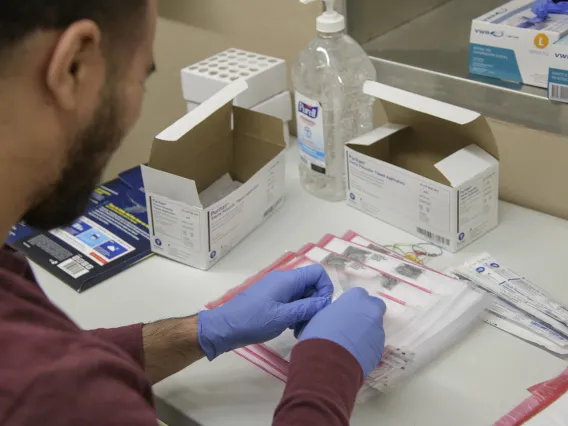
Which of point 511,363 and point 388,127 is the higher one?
point 388,127

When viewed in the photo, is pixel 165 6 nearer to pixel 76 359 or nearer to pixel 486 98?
pixel 486 98

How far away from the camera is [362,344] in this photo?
88 cm

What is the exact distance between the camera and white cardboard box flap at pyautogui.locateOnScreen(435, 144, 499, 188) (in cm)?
110

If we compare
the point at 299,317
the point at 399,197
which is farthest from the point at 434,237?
the point at 299,317

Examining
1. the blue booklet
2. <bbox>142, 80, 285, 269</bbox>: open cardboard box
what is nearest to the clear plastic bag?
<bbox>142, 80, 285, 269</bbox>: open cardboard box

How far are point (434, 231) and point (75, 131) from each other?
0.64 meters

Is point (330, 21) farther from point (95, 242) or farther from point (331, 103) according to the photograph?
point (95, 242)

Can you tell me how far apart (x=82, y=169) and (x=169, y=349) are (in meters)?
0.32

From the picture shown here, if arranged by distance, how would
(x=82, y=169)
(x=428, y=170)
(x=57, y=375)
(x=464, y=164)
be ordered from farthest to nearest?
(x=428, y=170)
(x=464, y=164)
(x=82, y=169)
(x=57, y=375)

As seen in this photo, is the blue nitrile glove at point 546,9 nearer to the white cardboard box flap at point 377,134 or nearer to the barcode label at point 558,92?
the barcode label at point 558,92

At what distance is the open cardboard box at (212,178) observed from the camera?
1134 millimetres

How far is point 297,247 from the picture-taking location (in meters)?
1.21

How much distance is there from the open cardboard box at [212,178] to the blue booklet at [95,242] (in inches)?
2.5

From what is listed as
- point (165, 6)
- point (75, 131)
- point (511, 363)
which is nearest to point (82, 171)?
point (75, 131)
